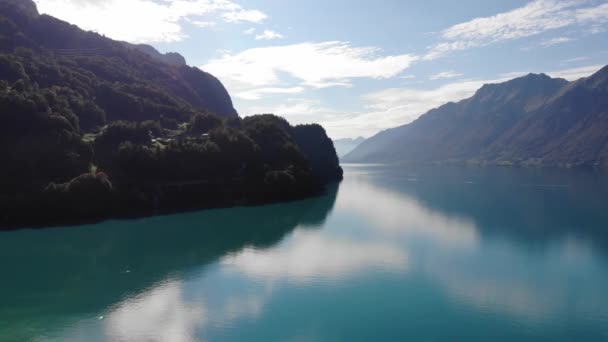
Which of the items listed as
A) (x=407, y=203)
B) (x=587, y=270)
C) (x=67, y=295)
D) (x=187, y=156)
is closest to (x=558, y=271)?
(x=587, y=270)

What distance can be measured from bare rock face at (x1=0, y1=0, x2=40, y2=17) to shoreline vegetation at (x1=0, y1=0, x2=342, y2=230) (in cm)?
161

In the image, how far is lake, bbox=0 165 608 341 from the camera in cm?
2669

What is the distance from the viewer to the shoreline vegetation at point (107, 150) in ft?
200

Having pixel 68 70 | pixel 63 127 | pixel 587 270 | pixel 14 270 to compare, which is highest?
pixel 68 70

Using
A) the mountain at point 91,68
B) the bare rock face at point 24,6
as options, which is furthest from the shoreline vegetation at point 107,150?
the bare rock face at point 24,6

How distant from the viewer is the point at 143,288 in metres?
34.6

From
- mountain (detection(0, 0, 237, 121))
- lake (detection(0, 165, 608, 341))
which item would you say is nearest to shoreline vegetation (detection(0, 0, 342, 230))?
mountain (detection(0, 0, 237, 121))

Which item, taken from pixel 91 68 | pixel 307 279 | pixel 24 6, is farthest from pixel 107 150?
pixel 24 6

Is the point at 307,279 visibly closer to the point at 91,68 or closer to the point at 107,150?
the point at 107,150

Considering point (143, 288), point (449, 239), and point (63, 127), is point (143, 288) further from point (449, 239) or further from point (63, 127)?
point (63, 127)

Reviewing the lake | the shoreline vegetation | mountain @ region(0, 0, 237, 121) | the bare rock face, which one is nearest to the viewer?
the lake

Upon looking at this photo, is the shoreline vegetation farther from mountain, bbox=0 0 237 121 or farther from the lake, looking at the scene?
the lake

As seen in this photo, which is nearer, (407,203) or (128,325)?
(128,325)

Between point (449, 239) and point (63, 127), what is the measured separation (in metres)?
63.4
